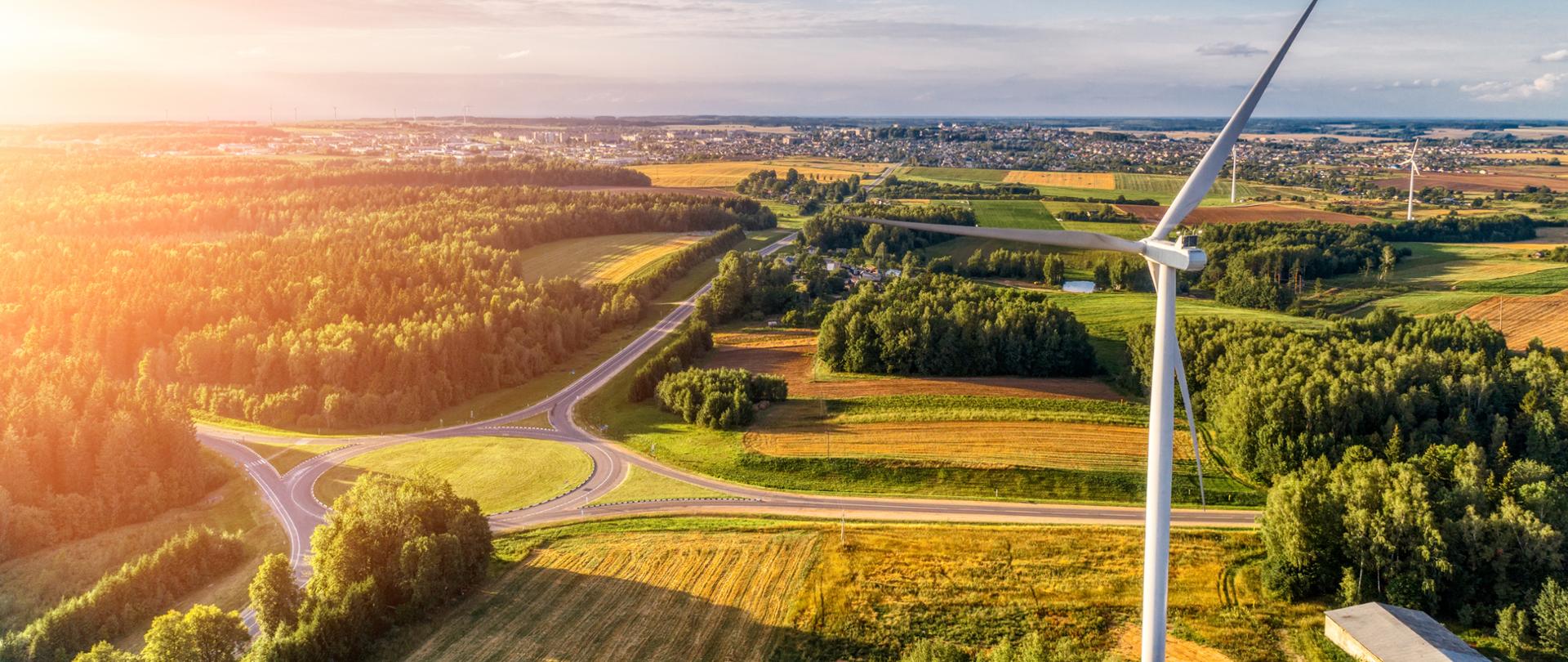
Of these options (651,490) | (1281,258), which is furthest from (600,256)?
(1281,258)

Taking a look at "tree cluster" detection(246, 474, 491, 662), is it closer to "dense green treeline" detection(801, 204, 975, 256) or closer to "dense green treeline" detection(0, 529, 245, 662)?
"dense green treeline" detection(0, 529, 245, 662)

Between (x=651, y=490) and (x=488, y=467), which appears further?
(x=488, y=467)

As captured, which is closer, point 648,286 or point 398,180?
point 648,286

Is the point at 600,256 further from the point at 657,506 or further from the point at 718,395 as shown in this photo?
the point at 657,506

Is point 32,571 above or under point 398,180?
under

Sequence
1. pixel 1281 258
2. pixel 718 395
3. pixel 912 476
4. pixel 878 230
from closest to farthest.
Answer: pixel 912 476 < pixel 718 395 < pixel 1281 258 < pixel 878 230

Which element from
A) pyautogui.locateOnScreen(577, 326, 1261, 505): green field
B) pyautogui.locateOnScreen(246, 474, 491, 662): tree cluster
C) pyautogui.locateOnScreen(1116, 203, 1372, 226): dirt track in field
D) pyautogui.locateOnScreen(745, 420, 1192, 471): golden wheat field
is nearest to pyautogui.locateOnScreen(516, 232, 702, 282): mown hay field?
pyautogui.locateOnScreen(577, 326, 1261, 505): green field

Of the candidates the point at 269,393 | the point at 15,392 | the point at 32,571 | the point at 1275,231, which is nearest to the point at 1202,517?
the point at 32,571

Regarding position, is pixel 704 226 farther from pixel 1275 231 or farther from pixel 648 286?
pixel 1275 231
